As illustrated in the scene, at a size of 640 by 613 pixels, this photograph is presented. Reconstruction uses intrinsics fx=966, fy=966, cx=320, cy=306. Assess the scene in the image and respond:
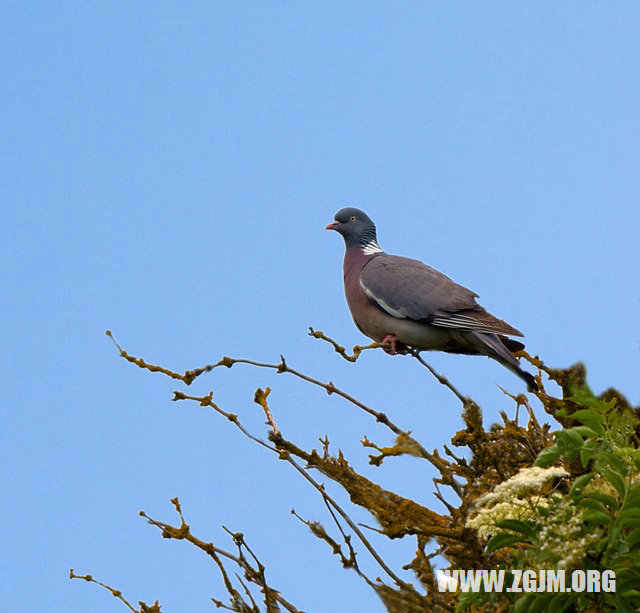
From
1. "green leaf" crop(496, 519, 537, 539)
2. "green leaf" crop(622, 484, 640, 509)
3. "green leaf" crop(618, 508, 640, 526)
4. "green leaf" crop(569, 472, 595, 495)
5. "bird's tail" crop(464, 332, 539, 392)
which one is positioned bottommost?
"green leaf" crop(618, 508, 640, 526)

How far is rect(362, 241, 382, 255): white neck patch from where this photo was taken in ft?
25.0

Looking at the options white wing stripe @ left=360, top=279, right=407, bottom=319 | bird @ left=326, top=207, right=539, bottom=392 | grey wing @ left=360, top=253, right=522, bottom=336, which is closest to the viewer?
bird @ left=326, top=207, right=539, bottom=392

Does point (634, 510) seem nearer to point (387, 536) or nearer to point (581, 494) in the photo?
point (581, 494)

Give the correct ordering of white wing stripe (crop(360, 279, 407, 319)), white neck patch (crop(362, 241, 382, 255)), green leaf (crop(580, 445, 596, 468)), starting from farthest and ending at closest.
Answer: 1. white neck patch (crop(362, 241, 382, 255))
2. white wing stripe (crop(360, 279, 407, 319))
3. green leaf (crop(580, 445, 596, 468))

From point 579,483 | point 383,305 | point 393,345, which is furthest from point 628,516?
point 383,305

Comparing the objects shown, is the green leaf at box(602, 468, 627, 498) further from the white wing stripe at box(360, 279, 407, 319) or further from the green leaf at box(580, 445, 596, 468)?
the white wing stripe at box(360, 279, 407, 319)

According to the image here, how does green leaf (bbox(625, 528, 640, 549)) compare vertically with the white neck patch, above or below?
below

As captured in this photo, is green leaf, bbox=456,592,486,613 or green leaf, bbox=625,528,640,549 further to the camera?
green leaf, bbox=456,592,486,613

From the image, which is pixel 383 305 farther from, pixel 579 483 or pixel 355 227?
pixel 579 483

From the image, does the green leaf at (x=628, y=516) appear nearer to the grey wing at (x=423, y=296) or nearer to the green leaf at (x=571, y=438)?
the green leaf at (x=571, y=438)

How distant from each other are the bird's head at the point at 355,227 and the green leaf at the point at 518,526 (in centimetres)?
564

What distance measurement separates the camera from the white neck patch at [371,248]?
7629 mm

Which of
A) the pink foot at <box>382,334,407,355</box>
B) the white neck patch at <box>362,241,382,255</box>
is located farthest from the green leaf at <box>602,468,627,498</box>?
the white neck patch at <box>362,241,382,255</box>

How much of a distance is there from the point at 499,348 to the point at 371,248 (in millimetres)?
1947
